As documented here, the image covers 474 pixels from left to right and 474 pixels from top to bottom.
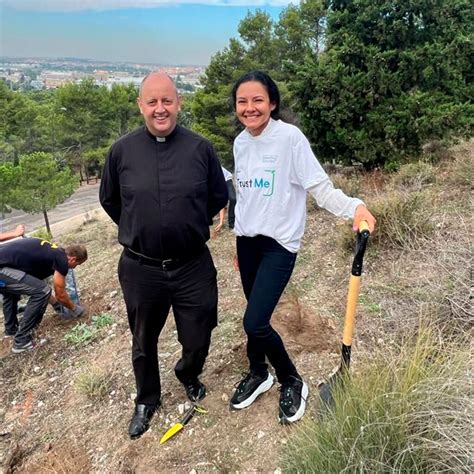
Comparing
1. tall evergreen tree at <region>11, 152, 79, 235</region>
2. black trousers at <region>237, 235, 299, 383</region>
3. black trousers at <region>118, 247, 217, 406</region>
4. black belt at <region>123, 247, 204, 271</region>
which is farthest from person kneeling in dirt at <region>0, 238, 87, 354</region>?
tall evergreen tree at <region>11, 152, 79, 235</region>

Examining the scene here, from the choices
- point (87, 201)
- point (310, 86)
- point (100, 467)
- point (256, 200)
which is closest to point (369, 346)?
point (256, 200)

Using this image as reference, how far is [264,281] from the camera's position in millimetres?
2281

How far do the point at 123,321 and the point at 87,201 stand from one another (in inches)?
1115

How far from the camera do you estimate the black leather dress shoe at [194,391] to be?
9.31ft

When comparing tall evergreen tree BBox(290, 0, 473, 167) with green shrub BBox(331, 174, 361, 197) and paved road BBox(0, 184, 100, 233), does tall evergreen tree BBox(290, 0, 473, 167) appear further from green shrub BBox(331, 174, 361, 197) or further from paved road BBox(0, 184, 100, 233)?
paved road BBox(0, 184, 100, 233)

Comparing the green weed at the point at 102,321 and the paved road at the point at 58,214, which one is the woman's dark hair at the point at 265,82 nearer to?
the green weed at the point at 102,321

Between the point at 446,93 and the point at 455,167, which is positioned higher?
the point at 446,93

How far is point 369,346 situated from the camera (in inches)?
116

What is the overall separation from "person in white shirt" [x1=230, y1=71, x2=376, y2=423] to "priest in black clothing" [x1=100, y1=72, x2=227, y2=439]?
0.20m

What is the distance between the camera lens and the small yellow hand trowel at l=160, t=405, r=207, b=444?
2598 millimetres

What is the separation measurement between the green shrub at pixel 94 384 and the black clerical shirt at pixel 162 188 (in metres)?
1.35

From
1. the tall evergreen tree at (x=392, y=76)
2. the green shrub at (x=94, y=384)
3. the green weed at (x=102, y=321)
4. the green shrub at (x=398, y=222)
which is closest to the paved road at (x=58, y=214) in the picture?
the tall evergreen tree at (x=392, y=76)

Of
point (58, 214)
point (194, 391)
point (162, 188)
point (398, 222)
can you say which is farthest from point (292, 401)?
point (58, 214)

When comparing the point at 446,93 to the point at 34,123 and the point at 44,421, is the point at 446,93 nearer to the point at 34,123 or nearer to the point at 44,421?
the point at 44,421
